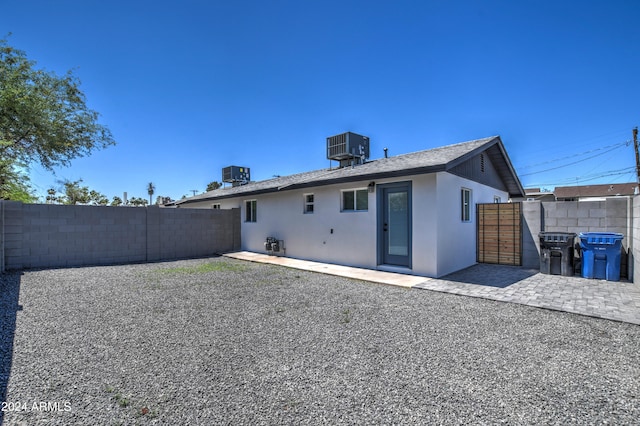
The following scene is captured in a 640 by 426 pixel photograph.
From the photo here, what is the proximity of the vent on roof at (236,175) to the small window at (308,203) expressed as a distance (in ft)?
31.2

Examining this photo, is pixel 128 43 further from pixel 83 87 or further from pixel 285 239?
pixel 285 239

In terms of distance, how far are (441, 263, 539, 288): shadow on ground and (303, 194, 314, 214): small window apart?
4.84m

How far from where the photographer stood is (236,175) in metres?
18.1

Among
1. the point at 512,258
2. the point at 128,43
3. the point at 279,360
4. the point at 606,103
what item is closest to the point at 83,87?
the point at 128,43

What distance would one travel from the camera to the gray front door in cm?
726

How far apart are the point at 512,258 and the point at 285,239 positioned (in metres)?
7.45

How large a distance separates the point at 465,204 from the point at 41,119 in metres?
15.9

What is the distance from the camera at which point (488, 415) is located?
1977 mm

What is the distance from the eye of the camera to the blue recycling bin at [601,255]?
6.31m

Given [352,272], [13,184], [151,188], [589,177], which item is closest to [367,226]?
[352,272]

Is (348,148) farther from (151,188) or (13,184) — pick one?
(151,188)

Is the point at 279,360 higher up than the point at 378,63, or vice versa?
the point at 378,63

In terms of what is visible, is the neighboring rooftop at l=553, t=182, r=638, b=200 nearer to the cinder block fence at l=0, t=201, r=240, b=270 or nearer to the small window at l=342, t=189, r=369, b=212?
the small window at l=342, t=189, r=369, b=212

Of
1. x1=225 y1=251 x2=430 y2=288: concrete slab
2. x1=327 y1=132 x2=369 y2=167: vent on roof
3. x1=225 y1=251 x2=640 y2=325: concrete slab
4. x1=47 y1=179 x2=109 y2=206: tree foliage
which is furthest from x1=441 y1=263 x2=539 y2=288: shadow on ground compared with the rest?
x1=47 y1=179 x2=109 y2=206: tree foliage
